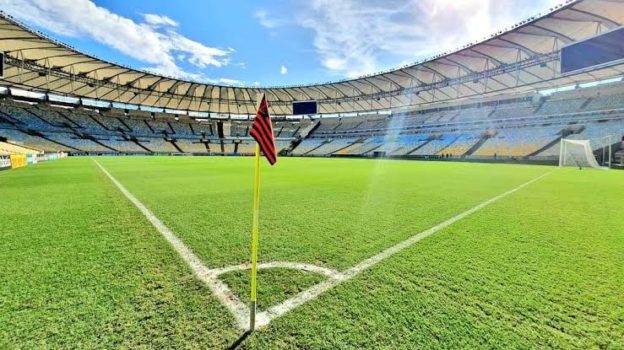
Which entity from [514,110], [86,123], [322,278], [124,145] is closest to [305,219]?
[322,278]

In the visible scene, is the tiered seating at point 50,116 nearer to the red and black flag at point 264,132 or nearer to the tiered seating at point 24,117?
the tiered seating at point 24,117

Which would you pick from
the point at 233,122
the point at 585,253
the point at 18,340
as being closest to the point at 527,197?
the point at 585,253

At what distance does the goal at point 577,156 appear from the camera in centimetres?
2517

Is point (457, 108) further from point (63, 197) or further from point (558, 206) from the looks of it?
point (63, 197)

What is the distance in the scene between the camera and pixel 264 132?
2348mm

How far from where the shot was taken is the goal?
25172 millimetres

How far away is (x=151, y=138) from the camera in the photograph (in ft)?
192

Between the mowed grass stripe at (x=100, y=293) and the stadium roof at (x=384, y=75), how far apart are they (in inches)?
1106

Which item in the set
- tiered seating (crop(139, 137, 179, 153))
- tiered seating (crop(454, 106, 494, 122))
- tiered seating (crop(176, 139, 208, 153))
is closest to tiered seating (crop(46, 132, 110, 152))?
tiered seating (crop(139, 137, 179, 153))

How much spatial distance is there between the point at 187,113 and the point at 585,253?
69.0 metres

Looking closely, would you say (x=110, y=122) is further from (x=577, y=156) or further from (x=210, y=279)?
(x=577, y=156)

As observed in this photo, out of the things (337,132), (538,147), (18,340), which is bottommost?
(18,340)

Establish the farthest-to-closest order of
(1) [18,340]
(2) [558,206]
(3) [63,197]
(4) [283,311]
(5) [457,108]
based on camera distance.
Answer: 1. (5) [457,108]
2. (3) [63,197]
3. (2) [558,206]
4. (4) [283,311]
5. (1) [18,340]

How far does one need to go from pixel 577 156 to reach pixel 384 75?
77.2 ft
